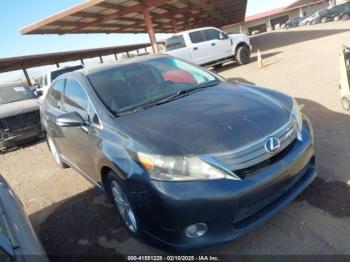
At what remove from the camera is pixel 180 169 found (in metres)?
2.59

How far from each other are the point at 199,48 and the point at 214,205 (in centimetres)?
1281

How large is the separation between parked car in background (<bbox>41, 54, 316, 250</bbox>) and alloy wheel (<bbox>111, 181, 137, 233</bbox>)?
0.02m

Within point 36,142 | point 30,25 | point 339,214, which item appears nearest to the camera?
point 339,214

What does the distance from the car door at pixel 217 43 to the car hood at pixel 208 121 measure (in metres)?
11.6

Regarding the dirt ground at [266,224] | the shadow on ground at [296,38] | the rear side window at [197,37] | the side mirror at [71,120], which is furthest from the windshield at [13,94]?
the shadow on ground at [296,38]

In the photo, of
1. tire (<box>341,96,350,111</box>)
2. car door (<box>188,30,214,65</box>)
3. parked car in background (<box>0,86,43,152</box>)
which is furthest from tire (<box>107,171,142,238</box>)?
car door (<box>188,30,214,65</box>)

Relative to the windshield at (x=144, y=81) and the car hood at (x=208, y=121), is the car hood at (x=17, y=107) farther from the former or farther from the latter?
the car hood at (x=208, y=121)

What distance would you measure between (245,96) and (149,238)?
1.71 metres

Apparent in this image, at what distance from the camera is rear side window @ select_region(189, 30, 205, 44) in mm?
14648

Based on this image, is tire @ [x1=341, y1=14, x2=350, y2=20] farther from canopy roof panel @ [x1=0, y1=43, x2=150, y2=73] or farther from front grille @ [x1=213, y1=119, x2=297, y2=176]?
front grille @ [x1=213, y1=119, x2=297, y2=176]

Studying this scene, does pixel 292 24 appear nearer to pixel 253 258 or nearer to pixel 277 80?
pixel 277 80

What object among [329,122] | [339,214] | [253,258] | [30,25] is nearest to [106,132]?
[253,258]

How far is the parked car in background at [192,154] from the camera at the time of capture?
8.37 ft

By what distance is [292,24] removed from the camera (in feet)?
180
